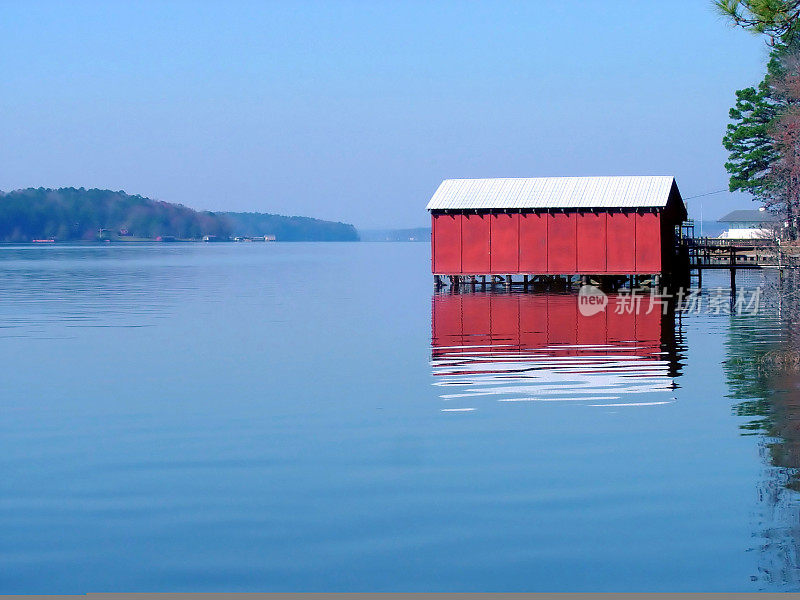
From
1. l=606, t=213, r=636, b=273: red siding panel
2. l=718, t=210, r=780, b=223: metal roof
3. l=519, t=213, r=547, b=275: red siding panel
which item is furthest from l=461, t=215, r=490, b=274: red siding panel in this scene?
l=718, t=210, r=780, b=223: metal roof

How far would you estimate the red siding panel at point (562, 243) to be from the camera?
6053 centimetres

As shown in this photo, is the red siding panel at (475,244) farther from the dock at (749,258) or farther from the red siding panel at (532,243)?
the dock at (749,258)

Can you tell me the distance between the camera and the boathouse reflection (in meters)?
20.5

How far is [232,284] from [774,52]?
4289 cm

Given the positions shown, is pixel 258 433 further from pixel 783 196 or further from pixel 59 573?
pixel 783 196

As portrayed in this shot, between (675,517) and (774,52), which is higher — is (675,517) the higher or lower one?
the lower one

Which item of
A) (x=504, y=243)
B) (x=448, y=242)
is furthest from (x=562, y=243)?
(x=448, y=242)

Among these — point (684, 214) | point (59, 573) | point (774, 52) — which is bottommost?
point (59, 573)

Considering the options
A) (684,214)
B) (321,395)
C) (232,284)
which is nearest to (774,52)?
(684,214)

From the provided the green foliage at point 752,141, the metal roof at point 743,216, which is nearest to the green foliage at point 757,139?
the green foliage at point 752,141

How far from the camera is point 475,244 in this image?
6262cm

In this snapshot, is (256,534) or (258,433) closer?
(256,534)

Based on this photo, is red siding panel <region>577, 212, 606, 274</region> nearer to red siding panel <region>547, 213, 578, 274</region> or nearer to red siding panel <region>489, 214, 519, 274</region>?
red siding panel <region>547, 213, 578, 274</region>

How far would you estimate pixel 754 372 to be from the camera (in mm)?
23172
